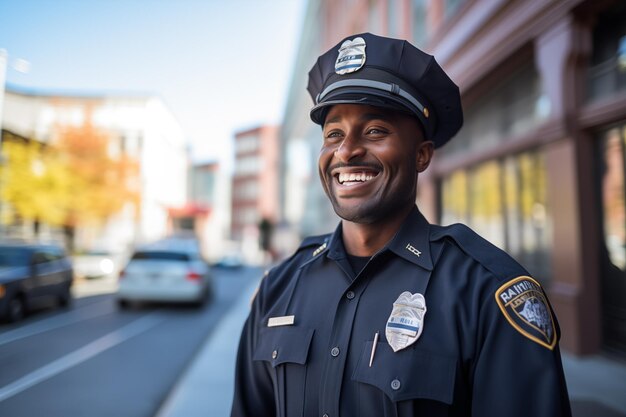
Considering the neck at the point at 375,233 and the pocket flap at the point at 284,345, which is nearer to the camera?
the pocket flap at the point at 284,345

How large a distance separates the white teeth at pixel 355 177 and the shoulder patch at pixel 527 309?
579mm

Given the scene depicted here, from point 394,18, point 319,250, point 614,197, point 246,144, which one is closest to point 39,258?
point 319,250

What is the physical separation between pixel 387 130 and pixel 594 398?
245 cm

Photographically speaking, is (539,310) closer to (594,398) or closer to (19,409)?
(19,409)

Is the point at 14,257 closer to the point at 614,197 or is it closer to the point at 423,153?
the point at 423,153

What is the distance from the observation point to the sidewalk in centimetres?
252

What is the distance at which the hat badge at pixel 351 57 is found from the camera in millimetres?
1524

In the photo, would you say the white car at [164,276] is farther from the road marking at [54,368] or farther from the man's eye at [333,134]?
the man's eye at [333,134]

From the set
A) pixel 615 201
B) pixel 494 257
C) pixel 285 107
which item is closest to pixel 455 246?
pixel 494 257

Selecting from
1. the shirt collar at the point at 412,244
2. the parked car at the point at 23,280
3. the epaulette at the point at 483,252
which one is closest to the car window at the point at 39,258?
the parked car at the point at 23,280

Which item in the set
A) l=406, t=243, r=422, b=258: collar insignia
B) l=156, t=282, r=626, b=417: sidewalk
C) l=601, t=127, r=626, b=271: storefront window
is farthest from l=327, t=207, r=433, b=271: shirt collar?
l=601, t=127, r=626, b=271: storefront window

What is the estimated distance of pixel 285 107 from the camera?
3694 cm

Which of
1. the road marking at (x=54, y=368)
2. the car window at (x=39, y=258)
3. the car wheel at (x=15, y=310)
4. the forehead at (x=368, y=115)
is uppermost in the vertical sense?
the forehead at (x=368, y=115)

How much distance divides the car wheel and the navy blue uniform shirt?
0.91 meters
